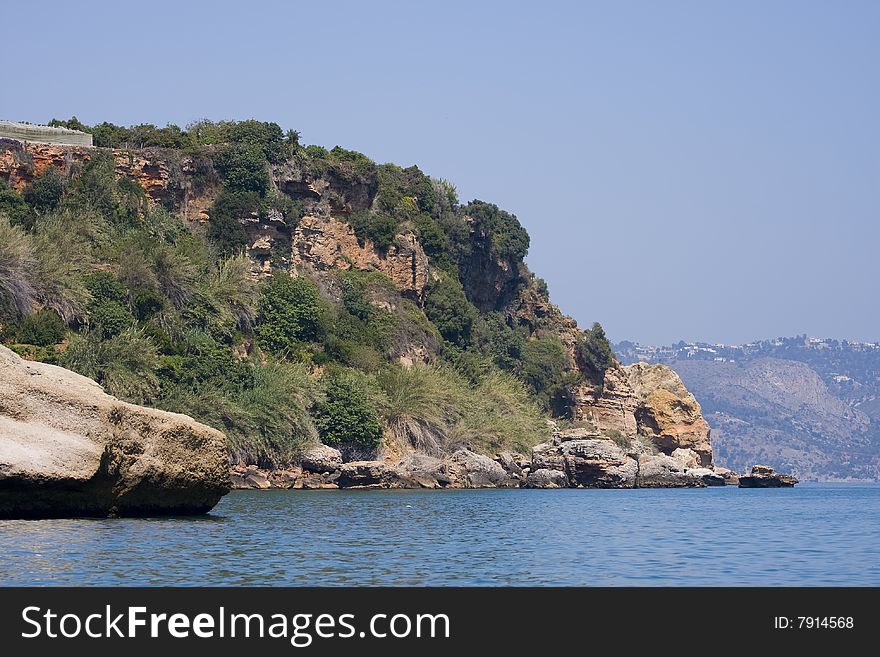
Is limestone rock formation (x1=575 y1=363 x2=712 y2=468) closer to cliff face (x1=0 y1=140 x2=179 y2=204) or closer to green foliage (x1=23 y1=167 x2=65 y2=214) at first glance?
cliff face (x1=0 y1=140 x2=179 y2=204)

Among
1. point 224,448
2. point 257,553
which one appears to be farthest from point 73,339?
point 257,553

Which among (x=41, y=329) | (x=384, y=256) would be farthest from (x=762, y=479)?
(x=41, y=329)

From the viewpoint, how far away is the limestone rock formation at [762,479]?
90.7 metres

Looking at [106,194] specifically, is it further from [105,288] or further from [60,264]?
[60,264]

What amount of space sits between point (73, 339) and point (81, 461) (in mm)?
33163

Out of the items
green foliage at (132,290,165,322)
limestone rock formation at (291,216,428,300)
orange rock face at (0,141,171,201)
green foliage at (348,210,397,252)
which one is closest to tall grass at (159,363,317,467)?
green foliage at (132,290,165,322)

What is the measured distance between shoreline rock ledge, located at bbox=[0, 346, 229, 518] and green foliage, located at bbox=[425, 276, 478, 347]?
5974 cm

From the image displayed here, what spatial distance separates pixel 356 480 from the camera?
6153 centimetres

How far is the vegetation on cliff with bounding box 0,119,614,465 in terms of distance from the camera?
59.6m

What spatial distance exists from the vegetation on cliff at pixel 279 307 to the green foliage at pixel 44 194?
0.10 meters

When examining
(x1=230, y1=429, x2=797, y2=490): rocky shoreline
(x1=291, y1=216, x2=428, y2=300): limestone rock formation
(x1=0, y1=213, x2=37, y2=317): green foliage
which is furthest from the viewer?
(x1=291, y1=216, x2=428, y2=300): limestone rock formation

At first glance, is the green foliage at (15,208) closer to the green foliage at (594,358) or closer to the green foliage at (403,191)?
the green foliage at (403,191)

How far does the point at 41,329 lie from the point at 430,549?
1363 inches
